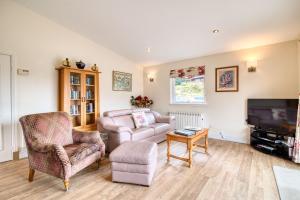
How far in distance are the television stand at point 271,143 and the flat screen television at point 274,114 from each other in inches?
4.9

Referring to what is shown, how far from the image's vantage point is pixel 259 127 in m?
3.37

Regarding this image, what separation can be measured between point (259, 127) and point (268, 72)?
3.84 ft

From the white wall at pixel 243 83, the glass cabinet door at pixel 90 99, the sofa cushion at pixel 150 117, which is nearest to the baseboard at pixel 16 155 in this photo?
the glass cabinet door at pixel 90 99

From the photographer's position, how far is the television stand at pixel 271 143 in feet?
9.45

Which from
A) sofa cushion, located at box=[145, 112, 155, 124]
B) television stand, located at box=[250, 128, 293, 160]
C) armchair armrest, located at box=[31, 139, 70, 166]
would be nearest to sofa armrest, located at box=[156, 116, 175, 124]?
sofa cushion, located at box=[145, 112, 155, 124]

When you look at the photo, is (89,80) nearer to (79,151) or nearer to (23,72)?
(23,72)

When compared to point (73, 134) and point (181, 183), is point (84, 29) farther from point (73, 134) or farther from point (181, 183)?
point (181, 183)

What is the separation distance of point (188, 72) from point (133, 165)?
3.28m

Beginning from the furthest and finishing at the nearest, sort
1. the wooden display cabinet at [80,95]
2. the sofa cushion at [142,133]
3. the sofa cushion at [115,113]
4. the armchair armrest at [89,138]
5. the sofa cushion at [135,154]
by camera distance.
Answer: the sofa cushion at [115,113] < the wooden display cabinet at [80,95] < the sofa cushion at [142,133] < the armchair armrest at [89,138] < the sofa cushion at [135,154]

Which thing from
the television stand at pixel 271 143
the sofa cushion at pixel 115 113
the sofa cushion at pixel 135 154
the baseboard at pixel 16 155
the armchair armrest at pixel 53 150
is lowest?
the baseboard at pixel 16 155

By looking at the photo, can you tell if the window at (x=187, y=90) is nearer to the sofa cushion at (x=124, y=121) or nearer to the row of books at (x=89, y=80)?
the sofa cushion at (x=124, y=121)

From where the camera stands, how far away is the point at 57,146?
1905 mm

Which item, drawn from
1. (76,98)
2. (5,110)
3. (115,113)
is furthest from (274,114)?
(5,110)

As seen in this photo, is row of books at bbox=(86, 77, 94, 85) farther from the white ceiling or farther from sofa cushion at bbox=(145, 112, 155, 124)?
sofa cushion at bbox=(145, 112, 155, 124)
